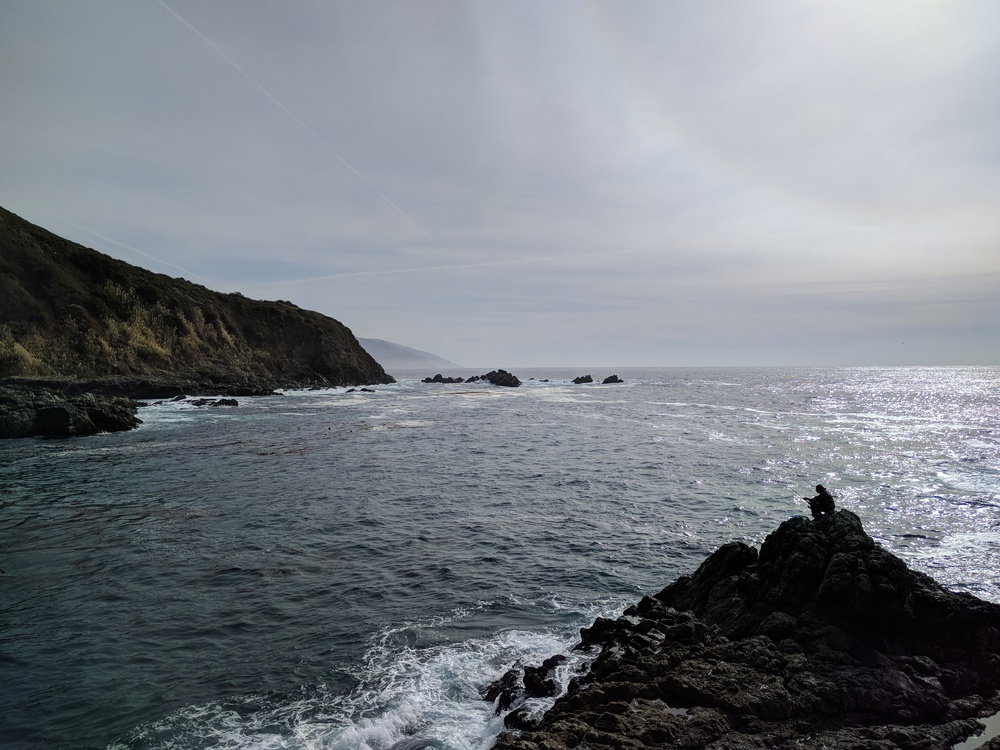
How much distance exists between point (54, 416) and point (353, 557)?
36474 mm


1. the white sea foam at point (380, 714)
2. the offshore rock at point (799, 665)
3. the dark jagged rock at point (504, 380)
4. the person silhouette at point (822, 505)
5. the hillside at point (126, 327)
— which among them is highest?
the hillside at point (126, 327)

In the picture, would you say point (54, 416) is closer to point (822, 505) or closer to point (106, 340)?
point (106, 340)

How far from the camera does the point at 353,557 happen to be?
637 inches

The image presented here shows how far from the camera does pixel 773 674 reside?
8445 mm

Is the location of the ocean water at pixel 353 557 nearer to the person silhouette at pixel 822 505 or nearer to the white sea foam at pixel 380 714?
the white sea foam at pixel 380 714

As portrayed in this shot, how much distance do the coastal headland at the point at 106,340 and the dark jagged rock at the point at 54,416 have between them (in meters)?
0.08

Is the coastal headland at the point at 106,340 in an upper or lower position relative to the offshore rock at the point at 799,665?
upper

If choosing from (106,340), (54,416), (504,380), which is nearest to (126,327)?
(106,340)

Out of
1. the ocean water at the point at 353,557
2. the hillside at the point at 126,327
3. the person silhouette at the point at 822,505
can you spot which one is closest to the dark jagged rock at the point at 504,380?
the hillside at the point at 126,327

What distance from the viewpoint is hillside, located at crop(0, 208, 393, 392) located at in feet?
204

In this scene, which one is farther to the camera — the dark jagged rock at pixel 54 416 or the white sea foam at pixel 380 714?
the dark jagged rock at pixel 54 416

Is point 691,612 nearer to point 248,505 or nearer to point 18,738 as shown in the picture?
point 18,738

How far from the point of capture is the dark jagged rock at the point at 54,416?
37281 mm

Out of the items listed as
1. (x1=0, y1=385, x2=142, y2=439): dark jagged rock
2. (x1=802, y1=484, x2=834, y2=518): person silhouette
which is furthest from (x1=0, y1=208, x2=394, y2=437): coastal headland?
(x1=802, y1=484, x2=834, y2=518): person silhouette
